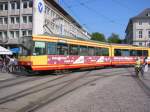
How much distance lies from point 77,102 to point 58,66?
15.3 meters

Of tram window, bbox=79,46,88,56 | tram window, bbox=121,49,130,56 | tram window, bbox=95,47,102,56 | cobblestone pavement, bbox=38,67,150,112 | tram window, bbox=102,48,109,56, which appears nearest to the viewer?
cobblestone pavement, bbox=38,67,150,112

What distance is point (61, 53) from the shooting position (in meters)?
27.2

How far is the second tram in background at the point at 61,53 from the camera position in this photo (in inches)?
977

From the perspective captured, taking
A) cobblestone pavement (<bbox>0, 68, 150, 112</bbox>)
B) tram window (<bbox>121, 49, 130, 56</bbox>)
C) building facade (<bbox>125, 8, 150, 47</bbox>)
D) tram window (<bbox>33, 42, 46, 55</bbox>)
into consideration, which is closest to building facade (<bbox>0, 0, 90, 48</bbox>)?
tram window (<bbox>121, 49, 130, 56</bbox>)

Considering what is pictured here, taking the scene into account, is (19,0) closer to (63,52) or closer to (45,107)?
(63,52)

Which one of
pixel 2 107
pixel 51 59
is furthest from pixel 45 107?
pixel 51 59

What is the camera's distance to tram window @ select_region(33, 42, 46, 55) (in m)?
24.7

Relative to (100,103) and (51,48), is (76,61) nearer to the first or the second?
(51,48)

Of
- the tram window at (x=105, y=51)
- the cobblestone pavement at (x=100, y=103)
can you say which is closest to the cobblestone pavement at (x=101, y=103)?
the cobblestone pavement at (x=100, y=103)

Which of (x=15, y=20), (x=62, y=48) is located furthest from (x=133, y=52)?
(x=15, y=20)

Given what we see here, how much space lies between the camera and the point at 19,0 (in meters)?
62.8

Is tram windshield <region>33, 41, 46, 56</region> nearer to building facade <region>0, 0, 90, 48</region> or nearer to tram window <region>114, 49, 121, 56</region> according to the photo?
tram window <region>114, 49, 121, 56</region>

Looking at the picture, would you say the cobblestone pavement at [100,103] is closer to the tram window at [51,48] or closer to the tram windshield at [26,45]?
the tram windshield at [26,45]

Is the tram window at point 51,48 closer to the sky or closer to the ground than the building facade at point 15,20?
closer to the ground
